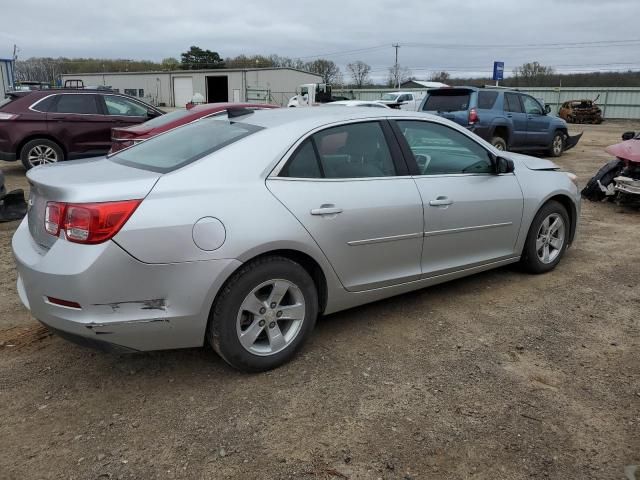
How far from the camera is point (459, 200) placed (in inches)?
162

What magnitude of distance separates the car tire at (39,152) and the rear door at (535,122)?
410 inches

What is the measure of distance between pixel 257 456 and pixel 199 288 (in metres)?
0.90

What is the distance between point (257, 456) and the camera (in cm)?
258

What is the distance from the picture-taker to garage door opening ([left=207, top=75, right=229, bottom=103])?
5047 cm

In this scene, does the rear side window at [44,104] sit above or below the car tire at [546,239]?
above

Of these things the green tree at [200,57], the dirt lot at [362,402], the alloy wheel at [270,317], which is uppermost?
the green tree at [200,57]

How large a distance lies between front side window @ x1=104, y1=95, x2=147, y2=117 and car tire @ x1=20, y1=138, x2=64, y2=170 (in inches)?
49.1

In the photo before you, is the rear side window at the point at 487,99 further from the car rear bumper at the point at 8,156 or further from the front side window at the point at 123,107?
the car rear bumper at the point at 8,156

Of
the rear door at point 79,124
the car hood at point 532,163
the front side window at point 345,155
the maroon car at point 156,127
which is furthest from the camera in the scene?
the rear door at point 79,124

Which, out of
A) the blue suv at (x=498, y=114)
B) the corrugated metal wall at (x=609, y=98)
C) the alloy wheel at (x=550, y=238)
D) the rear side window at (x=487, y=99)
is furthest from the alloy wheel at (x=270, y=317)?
the corrugated metal wall at (x=609, y=98)

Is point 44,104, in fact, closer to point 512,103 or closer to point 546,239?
point 546,239

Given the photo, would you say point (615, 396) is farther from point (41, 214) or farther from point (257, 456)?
point (41, 214)

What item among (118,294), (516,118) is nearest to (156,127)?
(118,294)

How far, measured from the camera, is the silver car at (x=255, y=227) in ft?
9.05
